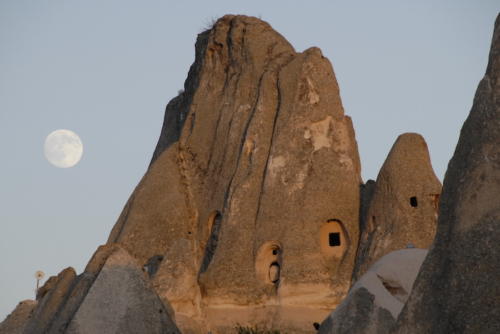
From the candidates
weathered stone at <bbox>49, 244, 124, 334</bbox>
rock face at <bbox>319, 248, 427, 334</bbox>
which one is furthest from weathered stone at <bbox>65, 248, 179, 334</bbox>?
rock face at <bbox>319, 248, 427, 334</bbox>

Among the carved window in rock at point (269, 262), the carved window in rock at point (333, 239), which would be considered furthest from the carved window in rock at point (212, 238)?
the carved window in rock at point (333, 239)

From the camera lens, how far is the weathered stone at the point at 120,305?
13.2m

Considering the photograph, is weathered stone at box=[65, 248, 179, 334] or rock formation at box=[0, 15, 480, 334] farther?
rock formation at box=[0, 15, 480, 334]

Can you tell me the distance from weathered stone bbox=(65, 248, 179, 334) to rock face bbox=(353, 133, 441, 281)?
12868 millimetres

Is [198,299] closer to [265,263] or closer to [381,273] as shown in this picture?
[265,263]

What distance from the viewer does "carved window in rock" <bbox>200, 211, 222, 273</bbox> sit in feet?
96.0

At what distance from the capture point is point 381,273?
47.0ft

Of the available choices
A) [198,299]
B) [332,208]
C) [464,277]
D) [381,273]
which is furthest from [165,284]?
[464,277]

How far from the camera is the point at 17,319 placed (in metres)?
18.3

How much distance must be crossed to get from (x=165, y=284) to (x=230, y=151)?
7.85 m

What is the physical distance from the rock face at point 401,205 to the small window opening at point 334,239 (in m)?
0.98

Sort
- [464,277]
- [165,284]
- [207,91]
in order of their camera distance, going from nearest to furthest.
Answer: [464,277], [165,284], [207,91]

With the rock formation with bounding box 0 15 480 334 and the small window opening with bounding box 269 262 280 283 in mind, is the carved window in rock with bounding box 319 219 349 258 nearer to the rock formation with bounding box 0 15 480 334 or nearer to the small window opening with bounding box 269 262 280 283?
the rock formation with bounding box 0 15 480 334

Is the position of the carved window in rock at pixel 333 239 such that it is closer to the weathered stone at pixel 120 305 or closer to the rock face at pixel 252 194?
the rock face at pixel 252 194
